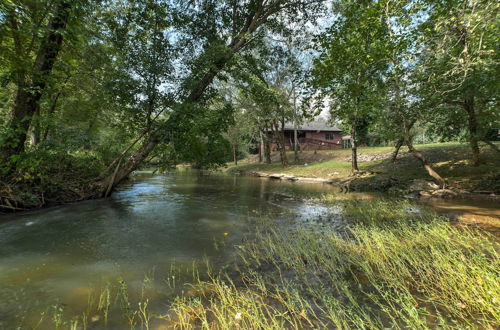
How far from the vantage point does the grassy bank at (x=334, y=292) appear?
325 centimetres

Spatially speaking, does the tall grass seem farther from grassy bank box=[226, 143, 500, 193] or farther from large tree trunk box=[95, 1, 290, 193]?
grassy bank box=[226, 143, 500, 193]

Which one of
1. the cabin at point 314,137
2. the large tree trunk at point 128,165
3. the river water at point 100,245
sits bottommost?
the river water at point 100,245

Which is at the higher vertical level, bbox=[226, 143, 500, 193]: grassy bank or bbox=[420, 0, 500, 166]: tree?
bbox=[420, 0, 500, 166]: tree

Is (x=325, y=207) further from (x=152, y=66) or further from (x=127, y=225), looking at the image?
(x=152, y=66)

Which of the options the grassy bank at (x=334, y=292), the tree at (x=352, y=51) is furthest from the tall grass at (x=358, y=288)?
the tree at (x=352, y=51)

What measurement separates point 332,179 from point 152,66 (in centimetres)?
1832

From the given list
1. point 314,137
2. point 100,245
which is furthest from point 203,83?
point 314,137

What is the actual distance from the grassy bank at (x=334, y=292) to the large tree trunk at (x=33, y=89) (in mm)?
10032

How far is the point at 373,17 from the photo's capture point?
26.1 feet

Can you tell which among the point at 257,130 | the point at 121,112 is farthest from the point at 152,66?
the point at 257,130

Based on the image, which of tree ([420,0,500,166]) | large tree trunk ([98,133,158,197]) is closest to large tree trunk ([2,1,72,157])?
large tree trunk ([98,133,158,197])

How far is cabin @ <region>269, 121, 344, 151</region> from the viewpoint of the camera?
48.4m

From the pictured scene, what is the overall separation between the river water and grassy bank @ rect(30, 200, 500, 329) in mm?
568

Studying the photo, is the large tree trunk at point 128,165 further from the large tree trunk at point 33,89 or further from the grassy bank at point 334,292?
the grassy bank at point 334,292
